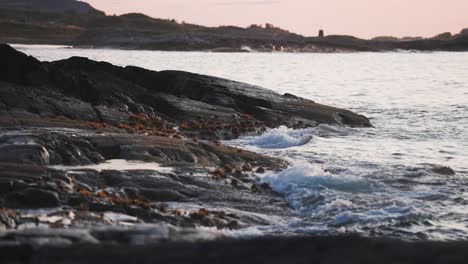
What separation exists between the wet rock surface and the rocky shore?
0.11 ft

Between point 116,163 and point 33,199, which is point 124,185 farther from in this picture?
point 33,199

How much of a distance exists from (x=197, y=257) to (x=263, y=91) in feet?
76.5

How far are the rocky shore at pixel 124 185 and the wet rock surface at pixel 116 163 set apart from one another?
3 cm

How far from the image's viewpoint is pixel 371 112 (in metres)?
41.9

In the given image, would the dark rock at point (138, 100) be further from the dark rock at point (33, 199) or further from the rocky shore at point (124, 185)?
the dark rock at point (33, 199)

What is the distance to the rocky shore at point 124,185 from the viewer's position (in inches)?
501

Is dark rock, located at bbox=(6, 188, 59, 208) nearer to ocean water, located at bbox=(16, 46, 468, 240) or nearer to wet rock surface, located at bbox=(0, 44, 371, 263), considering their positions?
wet rock surface, located at bbox=(0, 44, 371, 263)

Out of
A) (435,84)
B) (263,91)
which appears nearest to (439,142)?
(263,91)

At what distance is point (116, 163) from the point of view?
17969 millimetres

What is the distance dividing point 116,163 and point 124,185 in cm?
182

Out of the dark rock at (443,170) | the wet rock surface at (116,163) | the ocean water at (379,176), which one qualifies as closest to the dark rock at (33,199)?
the wet rock surface at (116,163)

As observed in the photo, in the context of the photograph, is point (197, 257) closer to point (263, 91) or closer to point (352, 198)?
point (352, 198)

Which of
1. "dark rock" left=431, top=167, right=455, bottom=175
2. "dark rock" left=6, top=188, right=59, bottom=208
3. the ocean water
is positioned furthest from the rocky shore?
"dark rock" left=431, top=167, right=455, bottom=175

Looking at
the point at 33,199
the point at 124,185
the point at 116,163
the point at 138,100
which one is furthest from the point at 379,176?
the point at 138,100
